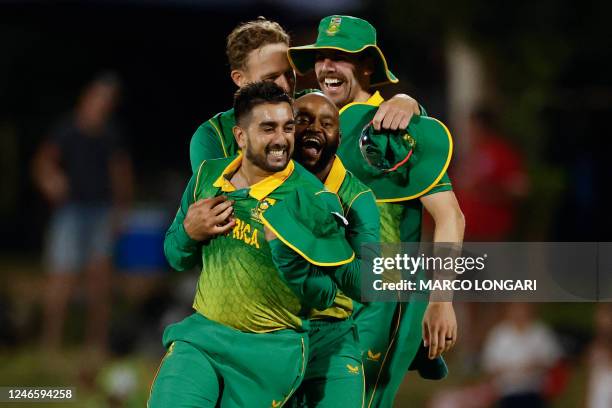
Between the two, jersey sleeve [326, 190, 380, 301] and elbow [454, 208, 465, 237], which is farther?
elbow [454, 208, 465, 237]

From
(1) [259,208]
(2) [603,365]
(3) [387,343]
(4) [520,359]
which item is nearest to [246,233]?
(1) [259,208]

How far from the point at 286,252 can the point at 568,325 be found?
7.27 metres

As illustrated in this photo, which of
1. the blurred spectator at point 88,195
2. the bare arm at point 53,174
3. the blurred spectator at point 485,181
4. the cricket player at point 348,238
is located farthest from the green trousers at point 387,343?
the bare arm at point 53,174

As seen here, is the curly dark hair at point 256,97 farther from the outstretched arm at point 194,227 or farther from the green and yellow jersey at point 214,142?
the green and yellow jersey at point 214,142

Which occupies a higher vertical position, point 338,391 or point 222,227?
point 222,227

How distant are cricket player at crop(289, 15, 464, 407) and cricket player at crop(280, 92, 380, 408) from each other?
0.93 ft

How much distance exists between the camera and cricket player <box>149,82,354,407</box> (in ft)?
13.1

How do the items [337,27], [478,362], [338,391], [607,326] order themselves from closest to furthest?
[338,391]
[337,27]
[607,326]
[478,362]

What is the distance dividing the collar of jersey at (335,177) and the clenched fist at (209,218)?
0.35 meters

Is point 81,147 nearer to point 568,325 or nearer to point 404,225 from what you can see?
point 568,325

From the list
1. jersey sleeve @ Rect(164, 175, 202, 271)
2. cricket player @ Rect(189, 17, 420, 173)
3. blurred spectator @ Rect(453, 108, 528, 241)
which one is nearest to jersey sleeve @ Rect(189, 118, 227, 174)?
cricket player @ Rect(189, 17, 420, 173)

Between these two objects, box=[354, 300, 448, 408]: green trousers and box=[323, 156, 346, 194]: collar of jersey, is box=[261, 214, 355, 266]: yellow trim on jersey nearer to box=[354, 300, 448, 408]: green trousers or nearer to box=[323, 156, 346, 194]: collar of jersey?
box=[323, 156, 346, 194]: collar of jersey

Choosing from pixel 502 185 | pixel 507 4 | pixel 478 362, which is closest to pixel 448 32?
pixel 507 4

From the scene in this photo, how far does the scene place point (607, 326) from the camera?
8.23 m
